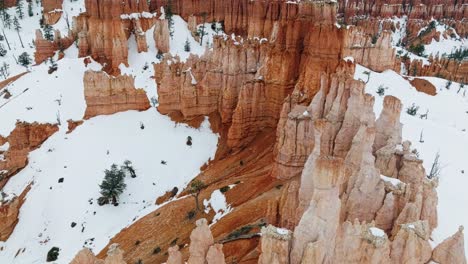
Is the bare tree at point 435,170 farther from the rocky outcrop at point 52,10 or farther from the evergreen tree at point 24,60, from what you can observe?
the rocky outcrop at point 52,10

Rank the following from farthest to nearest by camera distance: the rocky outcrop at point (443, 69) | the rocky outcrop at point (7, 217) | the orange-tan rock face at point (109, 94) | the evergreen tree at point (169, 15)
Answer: the rocky outcrop at point (443, 69), the evergreen tree at point (169, 15), the orange-tan rock face at point (109, 94), the rocky outcrop at point (7, 217)

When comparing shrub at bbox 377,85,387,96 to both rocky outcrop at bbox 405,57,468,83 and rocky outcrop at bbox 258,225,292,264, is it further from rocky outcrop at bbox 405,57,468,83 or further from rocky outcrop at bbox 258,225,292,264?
rocky outcrop at bbox 258,225,292,264

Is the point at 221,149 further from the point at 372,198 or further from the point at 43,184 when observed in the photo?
the point at 372,198

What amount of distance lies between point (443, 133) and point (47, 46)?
64.4m

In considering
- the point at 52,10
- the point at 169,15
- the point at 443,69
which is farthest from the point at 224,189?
the point at 52,10

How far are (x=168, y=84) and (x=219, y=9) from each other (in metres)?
44.4

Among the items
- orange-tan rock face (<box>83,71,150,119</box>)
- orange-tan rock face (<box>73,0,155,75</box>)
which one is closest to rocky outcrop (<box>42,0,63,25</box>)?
orange-tan rock face (<box>73,0,155,75</box>)

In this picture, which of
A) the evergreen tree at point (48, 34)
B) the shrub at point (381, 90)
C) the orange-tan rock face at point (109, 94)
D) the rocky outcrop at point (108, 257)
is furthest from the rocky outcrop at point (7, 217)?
the shrub at point (381, 90)

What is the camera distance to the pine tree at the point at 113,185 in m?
37.4

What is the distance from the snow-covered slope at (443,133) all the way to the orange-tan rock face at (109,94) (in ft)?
92.6

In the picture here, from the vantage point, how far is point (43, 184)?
41250 millimetres

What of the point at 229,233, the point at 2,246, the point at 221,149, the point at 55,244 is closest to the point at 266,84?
the point at 221,149

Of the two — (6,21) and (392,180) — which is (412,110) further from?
(6,21)

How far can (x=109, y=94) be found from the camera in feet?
156
